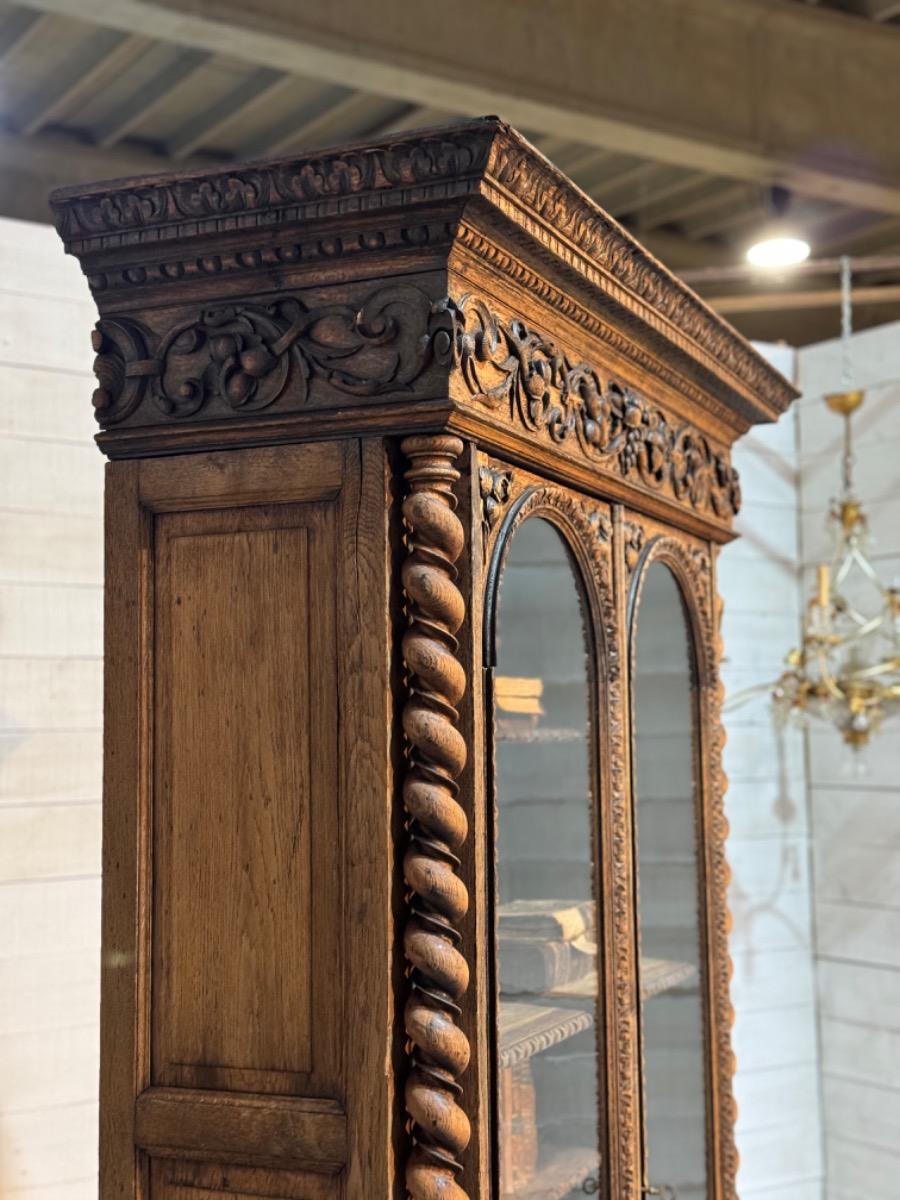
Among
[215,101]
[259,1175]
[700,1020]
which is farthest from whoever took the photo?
[215,101]

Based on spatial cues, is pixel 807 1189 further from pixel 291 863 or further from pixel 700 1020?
pixel 291 863

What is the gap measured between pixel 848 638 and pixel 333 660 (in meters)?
1.70

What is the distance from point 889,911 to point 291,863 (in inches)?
82.2

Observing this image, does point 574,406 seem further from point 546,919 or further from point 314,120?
point 314,120

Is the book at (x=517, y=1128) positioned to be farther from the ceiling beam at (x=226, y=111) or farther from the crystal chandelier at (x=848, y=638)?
the ceiling beam at (x=226, y=111)

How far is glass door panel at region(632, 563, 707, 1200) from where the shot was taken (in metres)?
2.09

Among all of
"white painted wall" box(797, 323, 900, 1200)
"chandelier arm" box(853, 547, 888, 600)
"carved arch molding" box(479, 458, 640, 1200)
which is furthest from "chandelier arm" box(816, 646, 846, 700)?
"carved arch molding" box(479, 458, 640, 1200)

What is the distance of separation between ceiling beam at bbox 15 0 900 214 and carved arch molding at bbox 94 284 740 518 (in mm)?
1645

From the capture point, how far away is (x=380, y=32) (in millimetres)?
3205

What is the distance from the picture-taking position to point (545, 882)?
1760mm

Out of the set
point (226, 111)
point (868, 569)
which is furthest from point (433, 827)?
point (226, 111)

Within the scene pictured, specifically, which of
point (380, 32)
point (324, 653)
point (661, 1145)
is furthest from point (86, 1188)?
point (380, 32)

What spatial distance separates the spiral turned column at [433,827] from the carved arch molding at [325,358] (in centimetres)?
9

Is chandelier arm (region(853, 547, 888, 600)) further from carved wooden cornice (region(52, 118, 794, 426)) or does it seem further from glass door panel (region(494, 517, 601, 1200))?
carved wooden cornice (region(52, 118, 794, 426))
